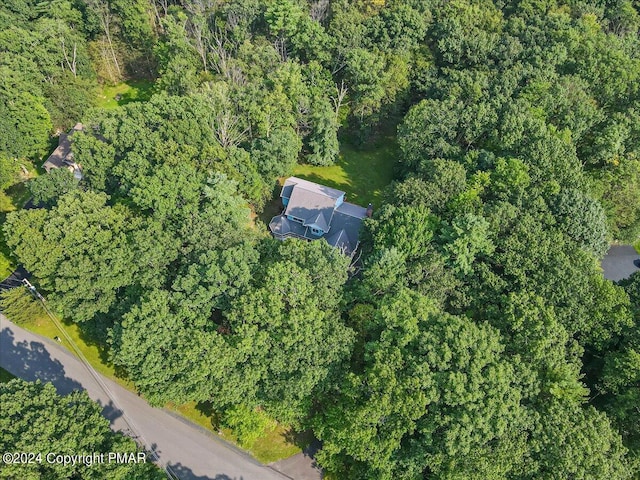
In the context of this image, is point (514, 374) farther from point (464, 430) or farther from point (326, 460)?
point (326, 460)

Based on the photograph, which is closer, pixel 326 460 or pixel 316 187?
pixel 326 460

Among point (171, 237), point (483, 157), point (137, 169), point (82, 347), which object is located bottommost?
point (82, 347)

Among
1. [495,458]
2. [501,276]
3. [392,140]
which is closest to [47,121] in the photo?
[392,140]

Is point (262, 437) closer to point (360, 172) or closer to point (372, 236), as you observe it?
point (372, 236)

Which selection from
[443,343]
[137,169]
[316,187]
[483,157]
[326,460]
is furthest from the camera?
[316,187]

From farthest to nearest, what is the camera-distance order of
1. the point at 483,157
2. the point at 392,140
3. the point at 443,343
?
the point at 392,140 → the point at 483,157 → the point at 443,343

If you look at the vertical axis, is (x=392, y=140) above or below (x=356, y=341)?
above

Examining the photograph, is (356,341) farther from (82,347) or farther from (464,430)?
(82,347)
